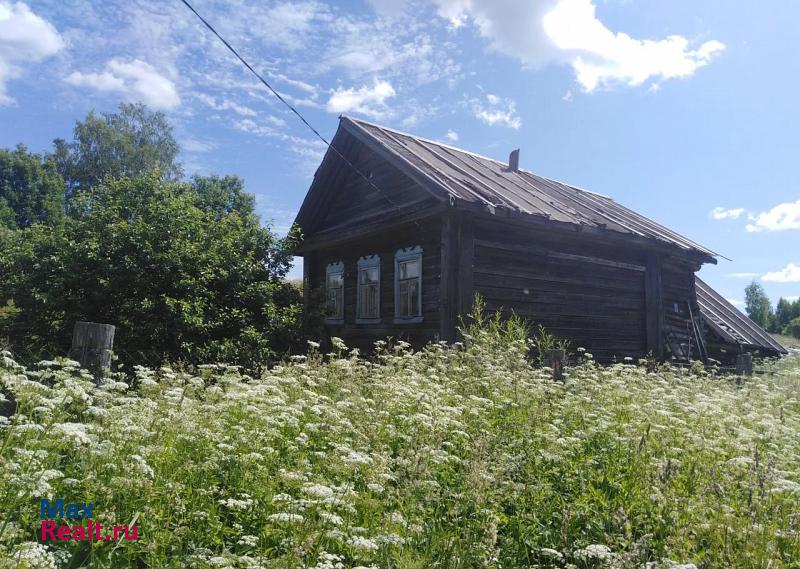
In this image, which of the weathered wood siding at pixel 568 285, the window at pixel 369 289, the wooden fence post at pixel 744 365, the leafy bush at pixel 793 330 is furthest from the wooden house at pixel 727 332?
the leafy bush at pixel 793 330

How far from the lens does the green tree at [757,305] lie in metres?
61.4

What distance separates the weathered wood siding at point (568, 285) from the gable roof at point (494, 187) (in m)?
0.68

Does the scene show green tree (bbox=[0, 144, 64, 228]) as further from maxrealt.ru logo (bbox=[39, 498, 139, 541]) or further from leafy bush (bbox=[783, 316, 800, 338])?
leafy bush (bbox=[783, 316, 800, 338])

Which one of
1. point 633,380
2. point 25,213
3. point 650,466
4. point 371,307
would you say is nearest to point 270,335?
point 371,307

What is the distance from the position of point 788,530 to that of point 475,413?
205 centimetres

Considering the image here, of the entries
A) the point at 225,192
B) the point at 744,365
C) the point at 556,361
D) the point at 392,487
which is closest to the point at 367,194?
the point at 556,361

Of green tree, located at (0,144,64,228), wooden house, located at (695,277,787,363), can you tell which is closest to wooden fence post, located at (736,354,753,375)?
wooden house, located at (695,277,787,363)

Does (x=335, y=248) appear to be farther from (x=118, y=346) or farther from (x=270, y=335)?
(x=118, y=346)

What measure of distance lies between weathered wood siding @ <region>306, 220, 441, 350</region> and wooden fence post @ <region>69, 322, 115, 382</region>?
5.68m

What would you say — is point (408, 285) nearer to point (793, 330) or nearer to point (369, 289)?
point (369, 289)

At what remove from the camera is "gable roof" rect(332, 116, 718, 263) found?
9500 millimetres

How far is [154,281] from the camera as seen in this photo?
10.3m

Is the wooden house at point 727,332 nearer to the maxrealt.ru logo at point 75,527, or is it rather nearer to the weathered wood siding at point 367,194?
the weathered wood siding at point 367,194

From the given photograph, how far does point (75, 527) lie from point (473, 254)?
8.02 m
